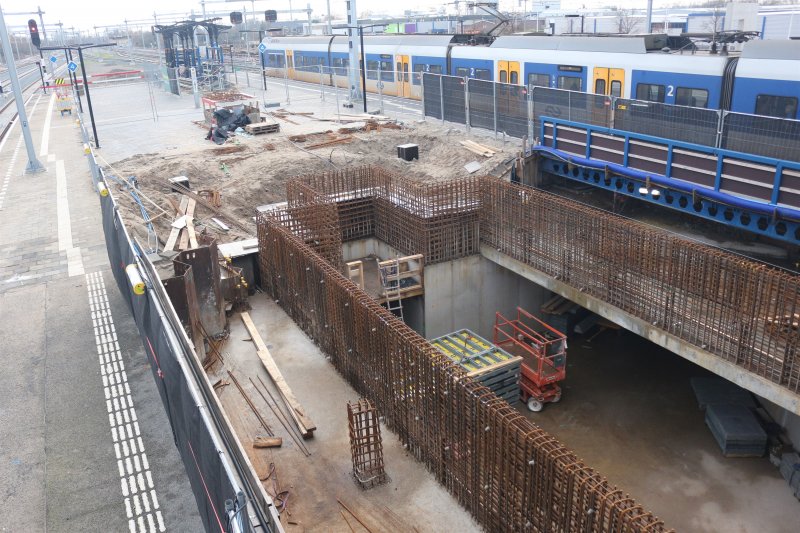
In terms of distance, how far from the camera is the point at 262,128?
96.4 ft

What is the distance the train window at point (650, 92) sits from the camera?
62.8 ft

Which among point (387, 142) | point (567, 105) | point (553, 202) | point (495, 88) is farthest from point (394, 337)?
point (387, 142)

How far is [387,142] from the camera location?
26281 millimetres

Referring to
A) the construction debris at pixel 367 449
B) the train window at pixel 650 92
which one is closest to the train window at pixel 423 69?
the train window at pixel 650 92

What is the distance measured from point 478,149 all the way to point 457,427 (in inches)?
613

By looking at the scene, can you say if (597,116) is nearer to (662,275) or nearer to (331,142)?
(662,275)

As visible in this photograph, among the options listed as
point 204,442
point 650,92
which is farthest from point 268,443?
point 650,92

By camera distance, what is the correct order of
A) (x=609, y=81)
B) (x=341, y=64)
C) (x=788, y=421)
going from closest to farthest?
(x=788, y=421) < (x=609, y=81) < (x=341, y=64)

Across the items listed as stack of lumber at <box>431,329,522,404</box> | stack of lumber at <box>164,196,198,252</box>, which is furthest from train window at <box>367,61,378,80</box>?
stack of lumber at <box>431,329,522,404</box>

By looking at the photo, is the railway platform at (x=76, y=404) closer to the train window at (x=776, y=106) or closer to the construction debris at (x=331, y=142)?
the construction debris at (x=331, y=142)

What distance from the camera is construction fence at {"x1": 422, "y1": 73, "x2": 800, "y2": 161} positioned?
15.2 metres

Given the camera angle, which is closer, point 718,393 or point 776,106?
point 718,393

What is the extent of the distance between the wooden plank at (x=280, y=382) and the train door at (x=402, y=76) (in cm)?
2315

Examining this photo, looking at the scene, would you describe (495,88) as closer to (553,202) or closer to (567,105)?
(567,105)
